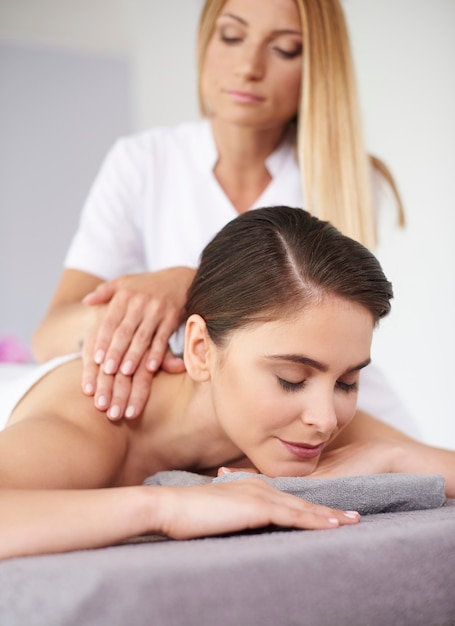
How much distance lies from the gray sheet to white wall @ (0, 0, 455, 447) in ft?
7.35

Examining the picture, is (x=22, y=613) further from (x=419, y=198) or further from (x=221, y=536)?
(x=419, y=198)

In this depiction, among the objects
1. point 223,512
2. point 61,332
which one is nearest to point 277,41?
point 61,332

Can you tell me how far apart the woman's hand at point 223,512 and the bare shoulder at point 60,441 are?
243 mm

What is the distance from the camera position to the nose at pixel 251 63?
1965mm

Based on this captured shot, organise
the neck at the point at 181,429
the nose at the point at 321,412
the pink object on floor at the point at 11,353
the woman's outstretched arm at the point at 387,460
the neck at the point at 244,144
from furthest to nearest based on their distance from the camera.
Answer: the pink object on floor at the point at 11,353
the neck at the point at 244,144
the neck at the point at 181,429
the woman's outstretched arm at the point at 387,460
the nose at the point at 321,412

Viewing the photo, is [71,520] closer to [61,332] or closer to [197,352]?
[197,352]

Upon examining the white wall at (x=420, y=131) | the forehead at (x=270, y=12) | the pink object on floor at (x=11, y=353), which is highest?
the forehead at (x=270, y=12)

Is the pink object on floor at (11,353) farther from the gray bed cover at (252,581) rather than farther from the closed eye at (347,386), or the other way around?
the gray bed cover at (252,581)

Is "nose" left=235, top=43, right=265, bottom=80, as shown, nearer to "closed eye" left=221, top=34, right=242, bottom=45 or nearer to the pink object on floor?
"closed eye" left=221, top=34, right=242, bottom=45

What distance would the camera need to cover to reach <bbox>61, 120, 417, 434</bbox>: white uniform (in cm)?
217

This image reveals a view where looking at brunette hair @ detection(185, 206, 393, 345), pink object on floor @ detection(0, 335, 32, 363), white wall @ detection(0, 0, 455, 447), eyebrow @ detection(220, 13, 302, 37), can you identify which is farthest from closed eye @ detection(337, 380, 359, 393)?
pink object on floor @ detection(0, 335, 32, 363)

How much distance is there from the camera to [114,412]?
1409 millimetres

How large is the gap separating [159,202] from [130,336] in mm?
768

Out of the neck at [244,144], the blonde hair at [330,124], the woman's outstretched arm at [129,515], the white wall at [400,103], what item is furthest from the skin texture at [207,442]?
the white wall at [400,103]
